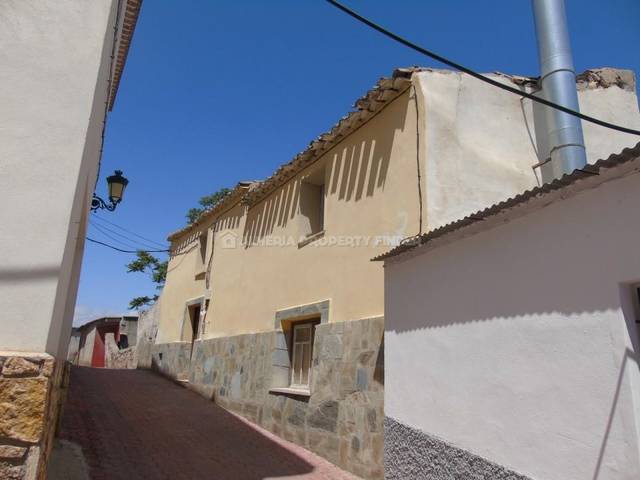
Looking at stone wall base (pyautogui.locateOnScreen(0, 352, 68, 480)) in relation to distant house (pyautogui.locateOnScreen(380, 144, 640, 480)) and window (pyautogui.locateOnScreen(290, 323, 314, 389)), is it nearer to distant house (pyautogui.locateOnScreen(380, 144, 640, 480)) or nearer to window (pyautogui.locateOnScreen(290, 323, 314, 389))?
distant house (pyautogui.locateOnScreen(380, 144, 640, 480))

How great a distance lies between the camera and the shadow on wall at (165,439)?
221 inches

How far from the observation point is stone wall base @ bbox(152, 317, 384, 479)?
561 centimetres

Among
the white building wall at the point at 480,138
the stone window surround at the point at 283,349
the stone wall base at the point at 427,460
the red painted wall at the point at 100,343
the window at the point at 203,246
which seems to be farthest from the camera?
the red painted wall at the point at 100,343

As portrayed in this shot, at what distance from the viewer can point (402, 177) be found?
6.07 metres

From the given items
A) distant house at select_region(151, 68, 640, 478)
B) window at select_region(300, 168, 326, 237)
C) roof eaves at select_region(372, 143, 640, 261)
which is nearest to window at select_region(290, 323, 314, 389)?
distant house at select_region(151, 68, 640, 478)

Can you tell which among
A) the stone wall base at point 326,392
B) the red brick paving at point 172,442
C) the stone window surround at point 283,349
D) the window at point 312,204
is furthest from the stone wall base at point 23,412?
the window at point 312,204

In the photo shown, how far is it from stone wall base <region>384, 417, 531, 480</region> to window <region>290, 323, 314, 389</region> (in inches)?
109

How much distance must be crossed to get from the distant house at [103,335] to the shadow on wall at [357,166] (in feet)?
52.5

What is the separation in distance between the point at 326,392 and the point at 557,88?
4952 mm

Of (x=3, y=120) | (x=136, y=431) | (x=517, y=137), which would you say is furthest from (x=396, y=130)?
(x=136, y=431)

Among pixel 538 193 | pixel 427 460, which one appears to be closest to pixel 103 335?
pixel 427 460

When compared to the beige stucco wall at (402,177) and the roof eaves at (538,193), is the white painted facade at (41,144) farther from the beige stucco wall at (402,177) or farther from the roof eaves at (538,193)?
the beige stucco wall at (402,177)

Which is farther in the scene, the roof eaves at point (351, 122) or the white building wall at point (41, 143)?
the roof eaves at point (351, 122)

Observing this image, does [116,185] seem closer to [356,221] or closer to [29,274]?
[356,221]
